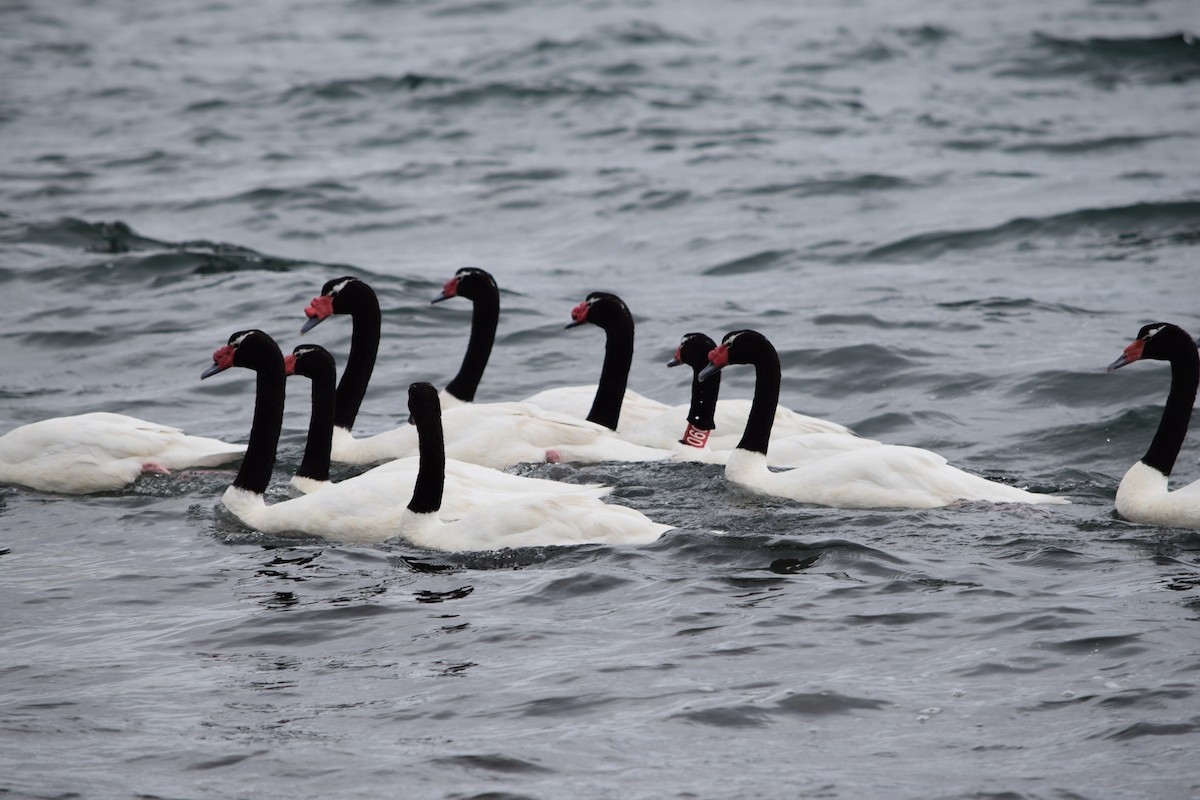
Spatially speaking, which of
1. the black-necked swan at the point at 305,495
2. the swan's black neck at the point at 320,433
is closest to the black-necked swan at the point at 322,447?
the swan's black neck at the point at 320,433

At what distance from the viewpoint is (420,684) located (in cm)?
705

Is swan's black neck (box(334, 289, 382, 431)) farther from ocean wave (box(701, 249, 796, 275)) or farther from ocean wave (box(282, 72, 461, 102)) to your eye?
ocean wave (box(282, 72, 461, 102))

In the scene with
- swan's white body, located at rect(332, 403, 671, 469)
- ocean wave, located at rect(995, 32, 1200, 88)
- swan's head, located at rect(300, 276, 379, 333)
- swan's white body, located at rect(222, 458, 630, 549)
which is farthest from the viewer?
ocean wave, located at rect(995, 32, 1200, 88)

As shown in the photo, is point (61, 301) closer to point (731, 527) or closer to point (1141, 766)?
point (731, 527)

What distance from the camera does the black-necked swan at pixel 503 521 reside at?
8.64m

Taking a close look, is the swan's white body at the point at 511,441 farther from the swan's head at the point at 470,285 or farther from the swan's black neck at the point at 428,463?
the swan's black neck at the point at 428,463

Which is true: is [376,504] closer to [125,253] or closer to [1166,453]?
[1166,453]

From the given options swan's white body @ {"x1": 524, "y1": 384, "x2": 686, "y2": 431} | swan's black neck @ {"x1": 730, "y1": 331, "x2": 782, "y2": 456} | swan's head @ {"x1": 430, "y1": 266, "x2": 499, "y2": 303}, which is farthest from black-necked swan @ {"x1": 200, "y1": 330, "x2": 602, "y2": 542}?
swan's head @ {"x1": 430, "y1": 266, "x2": 499, "y2": 303}

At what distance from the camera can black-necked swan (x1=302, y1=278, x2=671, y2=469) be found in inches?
426

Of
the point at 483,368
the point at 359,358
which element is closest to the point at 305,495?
the point at 359,358

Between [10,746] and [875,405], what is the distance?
26.3 ft

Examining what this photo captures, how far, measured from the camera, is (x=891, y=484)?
372 inches

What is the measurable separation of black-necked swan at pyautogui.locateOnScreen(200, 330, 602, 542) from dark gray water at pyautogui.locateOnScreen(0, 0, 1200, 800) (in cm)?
23

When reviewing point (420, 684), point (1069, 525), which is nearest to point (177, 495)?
point (420, 684)
